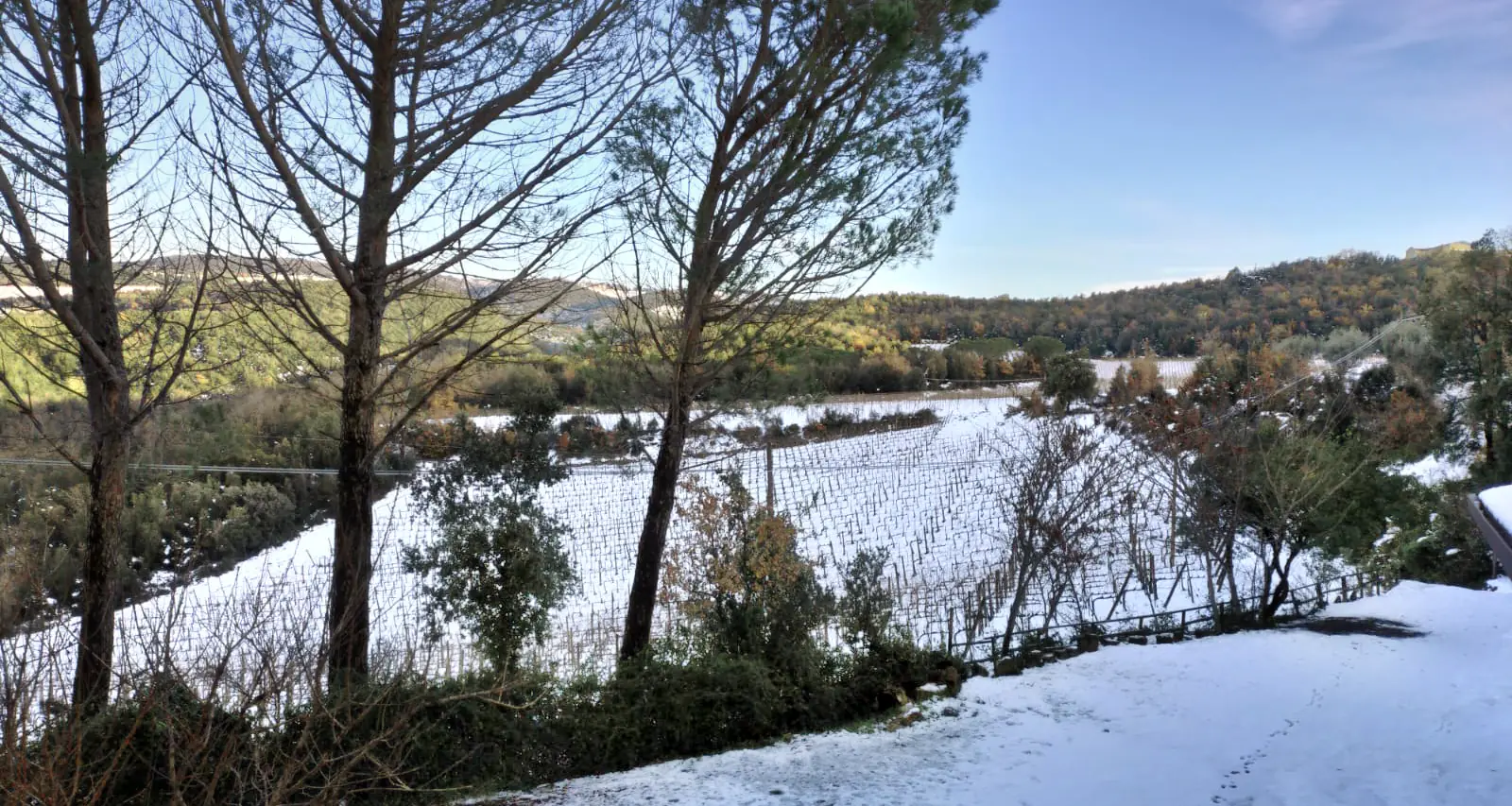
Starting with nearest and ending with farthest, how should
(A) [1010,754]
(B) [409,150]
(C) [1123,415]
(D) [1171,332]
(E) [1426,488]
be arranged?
(B) [409,150], (A) [1010,754], (E) [1426,488], (C) [1123,415], (D) [1171,332]

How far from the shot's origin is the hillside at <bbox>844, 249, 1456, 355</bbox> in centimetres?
3027

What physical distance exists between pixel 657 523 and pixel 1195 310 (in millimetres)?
31390

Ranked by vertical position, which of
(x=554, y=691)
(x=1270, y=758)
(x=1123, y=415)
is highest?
(x=1123, y=415)

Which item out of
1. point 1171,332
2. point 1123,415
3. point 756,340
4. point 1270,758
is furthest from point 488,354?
point 1171,332

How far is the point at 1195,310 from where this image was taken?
33.7 meters

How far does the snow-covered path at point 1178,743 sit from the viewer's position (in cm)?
611

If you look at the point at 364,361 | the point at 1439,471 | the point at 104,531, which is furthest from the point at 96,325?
the point at 1439,471

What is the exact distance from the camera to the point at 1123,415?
662 inches

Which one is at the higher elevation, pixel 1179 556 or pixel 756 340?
pixel 756 340

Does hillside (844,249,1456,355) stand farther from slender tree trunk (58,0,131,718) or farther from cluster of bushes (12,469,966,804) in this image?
slender tree trunk (58,0,131,718)

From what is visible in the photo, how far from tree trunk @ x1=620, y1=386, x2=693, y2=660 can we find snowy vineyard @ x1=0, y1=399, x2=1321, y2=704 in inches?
19.0

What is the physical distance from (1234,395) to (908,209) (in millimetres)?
15099

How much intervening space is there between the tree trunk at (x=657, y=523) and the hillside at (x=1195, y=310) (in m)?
19.6

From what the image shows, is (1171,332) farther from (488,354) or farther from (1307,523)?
(488,354)
